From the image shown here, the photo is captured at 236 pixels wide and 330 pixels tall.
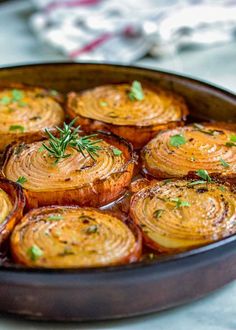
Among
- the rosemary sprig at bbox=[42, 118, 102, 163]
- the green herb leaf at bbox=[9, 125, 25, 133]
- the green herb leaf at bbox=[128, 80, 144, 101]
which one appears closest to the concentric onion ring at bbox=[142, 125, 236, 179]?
the rosemary sprig at bbox=[42, 118, 102, 163]

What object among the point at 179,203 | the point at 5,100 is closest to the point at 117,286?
the point at 179,203

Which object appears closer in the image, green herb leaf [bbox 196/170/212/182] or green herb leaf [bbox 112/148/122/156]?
green herb leaf [bbox 196/170/212/182]

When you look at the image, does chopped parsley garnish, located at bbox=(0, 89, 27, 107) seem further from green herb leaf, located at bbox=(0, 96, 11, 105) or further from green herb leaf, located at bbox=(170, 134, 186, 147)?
green herb leaf, located at bbox=(170, 134, 186, 147)

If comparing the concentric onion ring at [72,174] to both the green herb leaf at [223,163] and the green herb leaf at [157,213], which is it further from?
the green herb leaf at [223,163]

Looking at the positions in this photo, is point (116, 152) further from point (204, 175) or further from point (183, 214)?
point (183, 214)

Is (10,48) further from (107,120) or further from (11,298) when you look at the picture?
(11,298)
